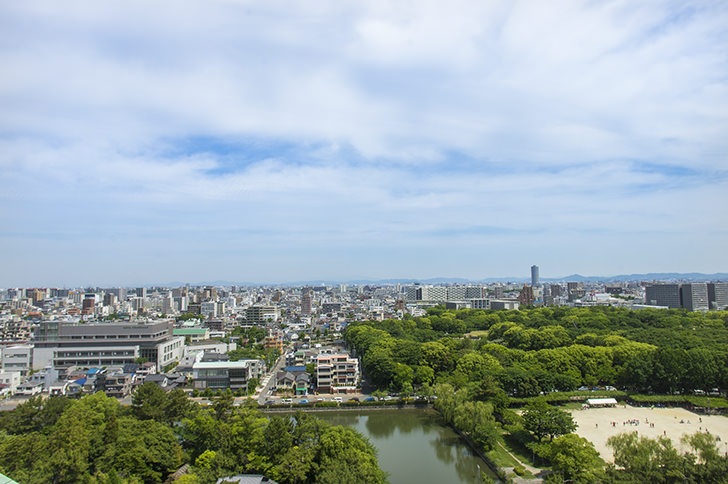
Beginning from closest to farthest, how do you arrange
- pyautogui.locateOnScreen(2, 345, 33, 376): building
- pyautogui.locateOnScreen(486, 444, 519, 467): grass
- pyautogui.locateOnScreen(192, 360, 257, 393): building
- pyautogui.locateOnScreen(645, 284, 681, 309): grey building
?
pyautogui.locateOnScreen(486, 444, 519, 467): grass, pyautogui.locateOnScreen(192, 360, 257, 393): building, pyautogui.locateOnScreen(2, 345, 33, 376): building, pyautogui.locateOnScreen(645, 284, 681, 309): grey building

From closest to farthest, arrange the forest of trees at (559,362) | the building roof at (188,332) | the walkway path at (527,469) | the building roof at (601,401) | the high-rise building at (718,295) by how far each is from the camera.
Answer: the walkway path at (527,469), the building roof at (601,401), the forest of trees at (559,362), the building roof at (188,332), the high-rise building at (718,295)

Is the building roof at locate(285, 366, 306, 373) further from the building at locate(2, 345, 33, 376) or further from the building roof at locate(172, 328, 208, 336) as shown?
the building roof at locate(172, 328, 208, 336)

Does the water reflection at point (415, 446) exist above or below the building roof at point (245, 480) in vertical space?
below

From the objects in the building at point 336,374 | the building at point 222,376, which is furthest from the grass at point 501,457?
the building at point 222,376

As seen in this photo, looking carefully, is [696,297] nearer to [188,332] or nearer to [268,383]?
[268,383]

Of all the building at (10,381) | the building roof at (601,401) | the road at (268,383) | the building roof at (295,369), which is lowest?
the road at (268,383)

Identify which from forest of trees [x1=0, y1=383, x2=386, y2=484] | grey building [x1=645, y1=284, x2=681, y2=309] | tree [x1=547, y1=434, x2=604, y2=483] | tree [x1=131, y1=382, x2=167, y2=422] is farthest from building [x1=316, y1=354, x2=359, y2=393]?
grey building [x1=645, y1=284, x2=681, y2=309]

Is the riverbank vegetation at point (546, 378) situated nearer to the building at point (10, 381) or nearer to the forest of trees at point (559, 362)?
the forest of trees at point (559, 362)
